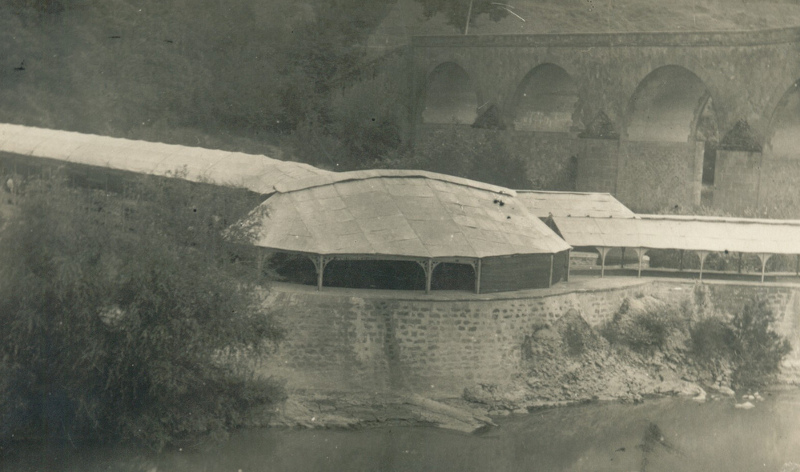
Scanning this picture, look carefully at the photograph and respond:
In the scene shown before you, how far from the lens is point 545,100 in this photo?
125ft

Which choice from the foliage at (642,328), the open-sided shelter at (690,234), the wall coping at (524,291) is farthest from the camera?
the open-sided shelter at (690,234)

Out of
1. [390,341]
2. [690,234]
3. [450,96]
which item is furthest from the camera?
[450,96]

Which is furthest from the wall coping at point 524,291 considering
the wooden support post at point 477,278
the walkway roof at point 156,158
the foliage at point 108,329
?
the walkway roof at point 156,158

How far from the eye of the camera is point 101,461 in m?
17.5

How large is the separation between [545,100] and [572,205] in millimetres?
10265

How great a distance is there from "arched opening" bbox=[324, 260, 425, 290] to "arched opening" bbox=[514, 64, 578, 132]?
1564cm

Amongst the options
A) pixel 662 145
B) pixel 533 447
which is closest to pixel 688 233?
pixel 662 145

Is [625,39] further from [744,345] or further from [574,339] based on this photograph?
[574,339]

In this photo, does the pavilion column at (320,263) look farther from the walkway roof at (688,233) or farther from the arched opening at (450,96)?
the arched opening at (450,96)

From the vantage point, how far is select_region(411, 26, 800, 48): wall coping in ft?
95.4

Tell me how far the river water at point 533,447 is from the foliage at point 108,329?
0.61 m

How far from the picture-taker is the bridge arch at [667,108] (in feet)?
107

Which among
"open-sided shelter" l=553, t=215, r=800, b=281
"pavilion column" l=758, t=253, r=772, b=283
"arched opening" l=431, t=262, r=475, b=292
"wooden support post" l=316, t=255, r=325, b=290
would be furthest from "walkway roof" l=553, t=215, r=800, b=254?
"wooden support post" l=316, t=255, r=325, b=290

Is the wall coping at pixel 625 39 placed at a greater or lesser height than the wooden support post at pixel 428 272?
greater
